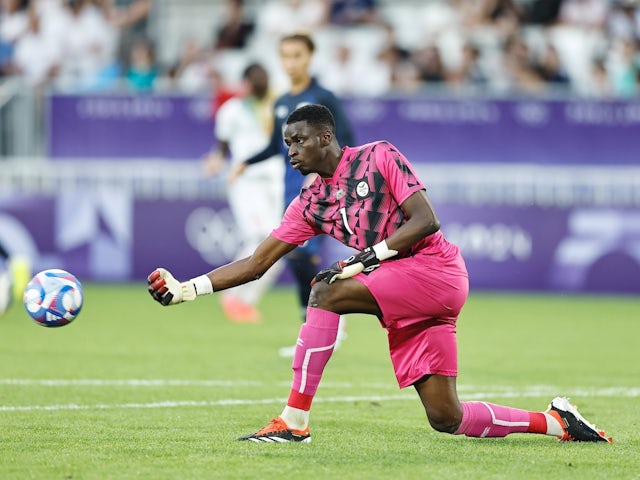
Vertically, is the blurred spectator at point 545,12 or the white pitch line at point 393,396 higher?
the blurred spectator at point 545,12

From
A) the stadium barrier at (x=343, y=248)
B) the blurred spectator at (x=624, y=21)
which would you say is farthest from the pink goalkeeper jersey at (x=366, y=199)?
the blurred spectator at (x=624, y=21)

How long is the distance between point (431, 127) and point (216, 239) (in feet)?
11.8

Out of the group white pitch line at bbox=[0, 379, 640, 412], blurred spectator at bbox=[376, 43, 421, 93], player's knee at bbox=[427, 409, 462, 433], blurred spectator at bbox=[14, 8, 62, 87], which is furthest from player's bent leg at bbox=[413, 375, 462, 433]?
blurred spectator at bbox=[14, 8, 62, 87]

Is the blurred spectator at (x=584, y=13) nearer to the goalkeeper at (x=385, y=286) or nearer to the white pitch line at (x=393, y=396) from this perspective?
the white pitch line at (x=393, y=396)

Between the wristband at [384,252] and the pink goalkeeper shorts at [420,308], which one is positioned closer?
the wristband at [384,252]

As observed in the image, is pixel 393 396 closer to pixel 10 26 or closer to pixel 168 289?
pixel 168 289

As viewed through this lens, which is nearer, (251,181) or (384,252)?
(384,252)

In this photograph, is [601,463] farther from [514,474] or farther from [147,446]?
[147,446]

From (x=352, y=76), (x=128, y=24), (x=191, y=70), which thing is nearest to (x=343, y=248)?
(x=352, y=76)

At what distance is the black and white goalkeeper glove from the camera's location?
22.3 feet

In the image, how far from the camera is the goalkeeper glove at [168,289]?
7.04 m

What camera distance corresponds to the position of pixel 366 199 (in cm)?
698

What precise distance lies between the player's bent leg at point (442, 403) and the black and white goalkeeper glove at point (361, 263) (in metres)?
0.68

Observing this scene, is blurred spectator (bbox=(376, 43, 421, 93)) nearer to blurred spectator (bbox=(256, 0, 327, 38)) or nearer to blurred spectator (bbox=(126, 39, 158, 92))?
blurred spectator (bbox=(256, 0, 327, 38))
